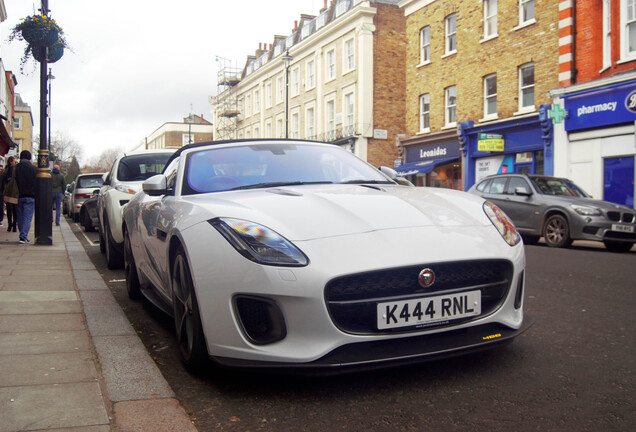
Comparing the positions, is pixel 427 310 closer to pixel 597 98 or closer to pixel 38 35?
pixel 38 35

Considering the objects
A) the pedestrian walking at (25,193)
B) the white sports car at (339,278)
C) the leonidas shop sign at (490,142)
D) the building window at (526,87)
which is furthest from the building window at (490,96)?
the white sports car at (339,278)

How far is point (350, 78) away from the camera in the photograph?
3506 cm

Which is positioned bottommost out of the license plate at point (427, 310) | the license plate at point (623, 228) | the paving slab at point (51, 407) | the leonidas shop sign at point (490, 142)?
the paving slab at point (51, 407)

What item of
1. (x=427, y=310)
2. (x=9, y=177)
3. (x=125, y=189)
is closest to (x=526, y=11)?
(x=9, y=177)

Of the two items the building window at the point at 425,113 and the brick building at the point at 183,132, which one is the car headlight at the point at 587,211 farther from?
the brick building at the point at 183,132

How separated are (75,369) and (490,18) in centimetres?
2323

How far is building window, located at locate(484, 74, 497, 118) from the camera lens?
2330 cm

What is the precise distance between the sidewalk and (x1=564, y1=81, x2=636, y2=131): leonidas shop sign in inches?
636

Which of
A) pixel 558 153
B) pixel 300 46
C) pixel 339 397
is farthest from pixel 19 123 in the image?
pixel 339 397

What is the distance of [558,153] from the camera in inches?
786

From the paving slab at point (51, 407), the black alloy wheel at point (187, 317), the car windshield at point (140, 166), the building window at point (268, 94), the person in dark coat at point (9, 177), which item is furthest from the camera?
the building window at point (268, 94)

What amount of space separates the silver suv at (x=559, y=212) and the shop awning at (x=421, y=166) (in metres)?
12.8

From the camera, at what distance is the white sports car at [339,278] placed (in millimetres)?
2787

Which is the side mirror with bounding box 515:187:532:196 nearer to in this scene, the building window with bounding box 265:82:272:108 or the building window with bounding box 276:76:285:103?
the building window with bounding box 276:76:285:103
